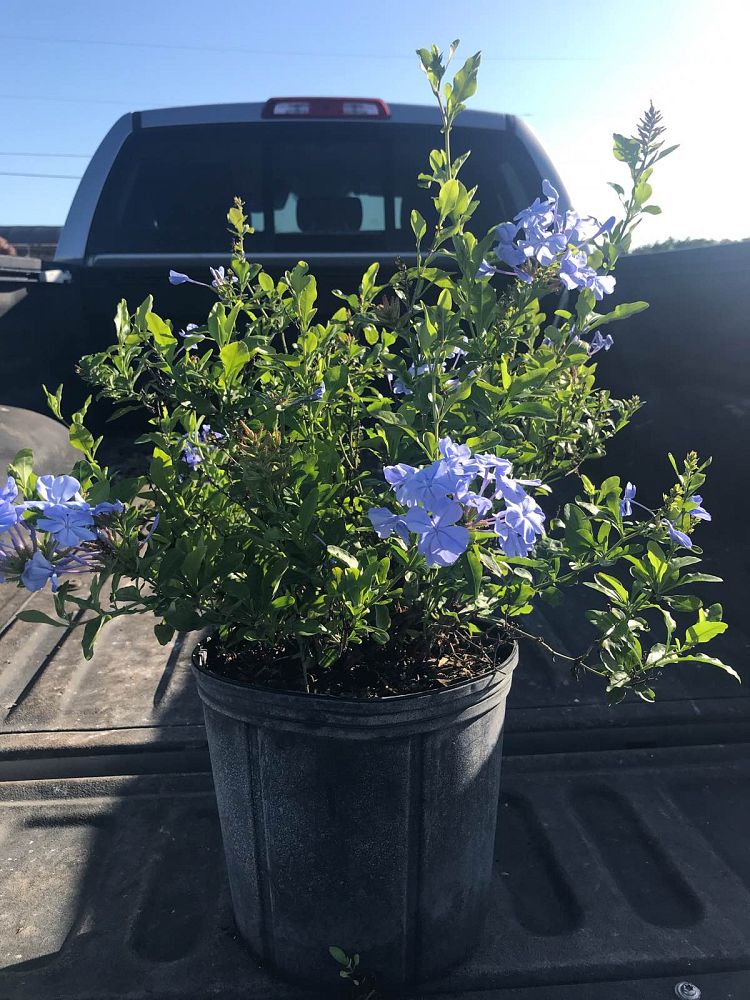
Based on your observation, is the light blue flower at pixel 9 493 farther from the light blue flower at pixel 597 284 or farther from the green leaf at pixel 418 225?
the light blue flower at pixel 597 284

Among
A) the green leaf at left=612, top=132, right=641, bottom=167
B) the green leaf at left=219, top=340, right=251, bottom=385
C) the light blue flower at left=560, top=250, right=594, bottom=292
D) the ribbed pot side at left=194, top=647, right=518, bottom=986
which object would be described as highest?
the green leaf at left=612, top=132, right=641, bottom=167

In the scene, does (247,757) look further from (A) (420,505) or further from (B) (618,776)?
(B) (618,776)

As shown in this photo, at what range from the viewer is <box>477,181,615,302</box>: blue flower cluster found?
3.67 ft

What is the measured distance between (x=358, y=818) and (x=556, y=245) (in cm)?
91

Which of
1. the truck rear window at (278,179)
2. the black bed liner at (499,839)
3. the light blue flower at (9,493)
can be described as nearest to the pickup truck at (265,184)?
the truck rear window at (278,179)

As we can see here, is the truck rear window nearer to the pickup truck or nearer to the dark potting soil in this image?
the pickup truck

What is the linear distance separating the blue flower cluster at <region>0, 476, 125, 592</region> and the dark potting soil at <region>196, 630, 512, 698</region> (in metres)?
0.29

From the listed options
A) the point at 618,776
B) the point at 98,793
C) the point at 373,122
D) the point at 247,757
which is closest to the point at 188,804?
the point at 98,793

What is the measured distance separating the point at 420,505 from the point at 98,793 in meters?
1.26

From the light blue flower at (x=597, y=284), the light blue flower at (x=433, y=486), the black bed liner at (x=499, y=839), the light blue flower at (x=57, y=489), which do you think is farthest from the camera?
the black bed liner at (x=499, y=839)

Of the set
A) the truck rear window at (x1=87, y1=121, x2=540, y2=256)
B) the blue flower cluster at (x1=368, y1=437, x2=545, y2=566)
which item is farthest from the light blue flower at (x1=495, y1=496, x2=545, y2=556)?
the truck rear window at (x1=87, y1=121, x2=540, y2=256)

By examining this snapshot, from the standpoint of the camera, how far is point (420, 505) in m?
0.85

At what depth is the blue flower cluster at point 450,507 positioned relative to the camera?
82 centimetres

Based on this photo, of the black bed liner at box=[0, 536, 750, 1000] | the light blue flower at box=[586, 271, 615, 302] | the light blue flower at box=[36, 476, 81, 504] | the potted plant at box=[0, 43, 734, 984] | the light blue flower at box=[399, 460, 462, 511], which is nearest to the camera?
the light blue flower at box=[399, 460, 462, 511]
